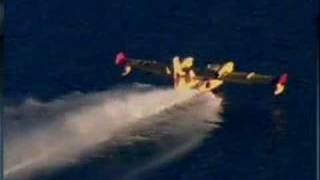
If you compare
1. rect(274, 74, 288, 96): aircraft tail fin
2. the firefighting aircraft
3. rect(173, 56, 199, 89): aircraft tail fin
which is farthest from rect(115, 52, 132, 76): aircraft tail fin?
rect(274, 74, 288, 96): aircraft tail fin

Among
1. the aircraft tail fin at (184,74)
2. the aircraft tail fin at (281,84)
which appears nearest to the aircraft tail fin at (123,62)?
the aircraft tail fin at (184,74)

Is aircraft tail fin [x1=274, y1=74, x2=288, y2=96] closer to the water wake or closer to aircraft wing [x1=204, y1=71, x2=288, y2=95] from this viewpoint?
aircraft wing [x1=204, y1=71, x2=288, y2=95]

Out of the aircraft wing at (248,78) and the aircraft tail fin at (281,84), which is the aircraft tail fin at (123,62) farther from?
the aircraft tail fin at (281,84)

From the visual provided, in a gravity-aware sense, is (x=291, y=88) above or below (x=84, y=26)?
below

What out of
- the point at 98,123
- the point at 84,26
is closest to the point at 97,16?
the point at 84,26

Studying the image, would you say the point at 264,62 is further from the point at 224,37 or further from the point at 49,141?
the point at 49,141

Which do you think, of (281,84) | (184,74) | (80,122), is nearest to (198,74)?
(184,74)
